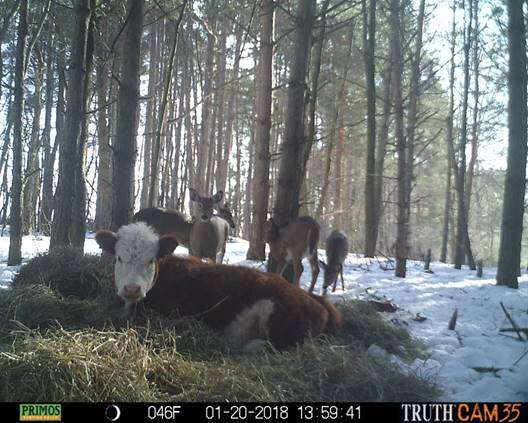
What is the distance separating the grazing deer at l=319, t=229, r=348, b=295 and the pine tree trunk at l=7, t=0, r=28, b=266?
19.0 feet

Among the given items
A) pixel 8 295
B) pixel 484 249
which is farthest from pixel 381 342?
pixel 484 249

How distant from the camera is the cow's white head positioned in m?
4.36

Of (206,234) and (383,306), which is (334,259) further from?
(206,234)

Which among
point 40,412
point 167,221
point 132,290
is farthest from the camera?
point 167,221

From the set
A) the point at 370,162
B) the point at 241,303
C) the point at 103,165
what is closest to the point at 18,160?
the point at 241,303

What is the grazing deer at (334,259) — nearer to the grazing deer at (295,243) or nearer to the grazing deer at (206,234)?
the grazing deer at (295,243)

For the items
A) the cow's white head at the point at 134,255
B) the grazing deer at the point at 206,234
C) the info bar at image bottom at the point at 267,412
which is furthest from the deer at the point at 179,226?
the info bar at image bottom at the point at 267,412

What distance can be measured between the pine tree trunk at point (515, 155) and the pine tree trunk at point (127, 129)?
822cm

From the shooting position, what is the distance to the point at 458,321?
667cm

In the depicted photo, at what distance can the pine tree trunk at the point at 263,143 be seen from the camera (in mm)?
10117

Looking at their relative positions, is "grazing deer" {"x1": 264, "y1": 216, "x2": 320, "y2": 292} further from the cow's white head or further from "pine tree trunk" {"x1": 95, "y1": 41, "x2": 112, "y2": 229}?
"pine tree trunk" {"x1": 95, "y1": 41, "x2": 112, "y2": 229}

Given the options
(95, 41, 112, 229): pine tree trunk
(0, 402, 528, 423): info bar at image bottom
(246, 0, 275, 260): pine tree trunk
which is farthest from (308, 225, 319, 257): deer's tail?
(95, 41, 112, 229): pine tree trunk

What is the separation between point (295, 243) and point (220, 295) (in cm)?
326

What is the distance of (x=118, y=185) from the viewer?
6.99 meters
